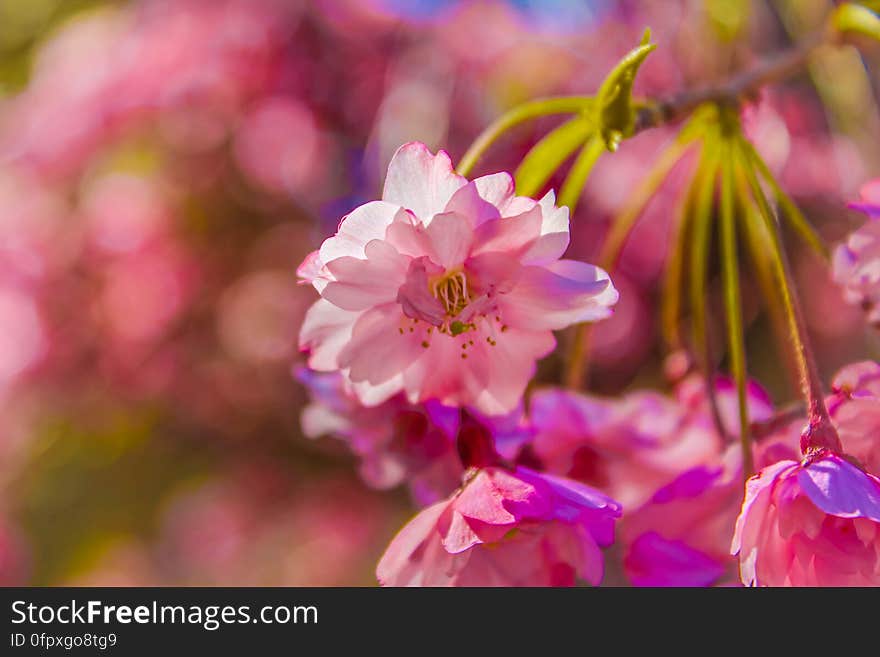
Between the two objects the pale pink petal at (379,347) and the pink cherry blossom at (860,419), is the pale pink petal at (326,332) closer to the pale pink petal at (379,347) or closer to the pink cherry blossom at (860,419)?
the pale pink petal at (379,347)

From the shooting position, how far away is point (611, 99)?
1.40 ft

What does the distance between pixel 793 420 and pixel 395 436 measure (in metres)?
0.23

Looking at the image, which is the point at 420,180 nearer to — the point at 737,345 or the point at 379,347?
the point at 379,347

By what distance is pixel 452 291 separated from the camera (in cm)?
45

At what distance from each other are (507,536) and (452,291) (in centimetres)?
13

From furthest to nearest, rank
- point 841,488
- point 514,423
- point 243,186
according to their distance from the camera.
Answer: point 243,186
point 514,423
point 841,488

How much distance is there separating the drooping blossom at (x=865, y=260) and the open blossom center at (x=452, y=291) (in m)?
0.20

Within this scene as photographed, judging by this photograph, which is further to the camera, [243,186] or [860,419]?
[243,186]

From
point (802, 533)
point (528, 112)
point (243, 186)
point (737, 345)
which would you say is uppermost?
point (243, 186)

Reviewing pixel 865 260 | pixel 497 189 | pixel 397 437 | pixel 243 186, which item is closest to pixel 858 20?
pixel 865 260

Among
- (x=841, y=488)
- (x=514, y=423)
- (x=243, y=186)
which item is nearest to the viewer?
(x=841, y=488)

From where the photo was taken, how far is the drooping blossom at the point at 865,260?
445 mm
